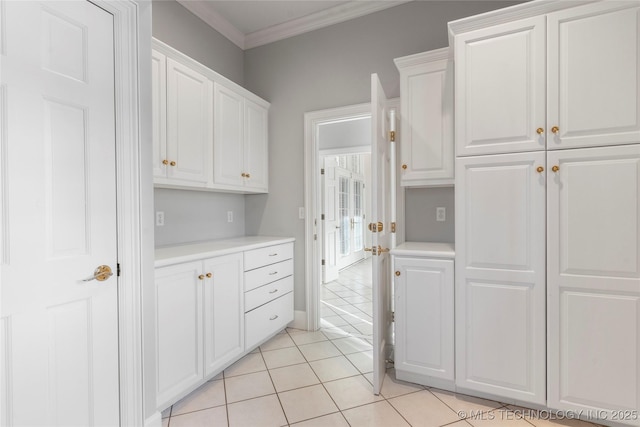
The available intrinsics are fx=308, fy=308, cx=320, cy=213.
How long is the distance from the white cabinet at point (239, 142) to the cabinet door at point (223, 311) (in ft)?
2.39

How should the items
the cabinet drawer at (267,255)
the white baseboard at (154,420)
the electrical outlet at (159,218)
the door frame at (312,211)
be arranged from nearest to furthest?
the white baseboard at (154,420) < the electrical outlet at (159,218) < the cabinet drawer at (267,255) < the door frame at (312,211)

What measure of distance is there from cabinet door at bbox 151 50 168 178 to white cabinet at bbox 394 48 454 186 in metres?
1.65

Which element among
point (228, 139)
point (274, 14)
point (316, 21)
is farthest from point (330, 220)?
point (274, 14)

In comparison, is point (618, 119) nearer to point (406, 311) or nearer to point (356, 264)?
point (406, 311)

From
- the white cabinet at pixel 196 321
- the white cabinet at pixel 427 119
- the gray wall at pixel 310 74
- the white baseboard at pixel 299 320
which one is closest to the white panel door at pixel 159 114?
the white cabinet at pixel 196 321

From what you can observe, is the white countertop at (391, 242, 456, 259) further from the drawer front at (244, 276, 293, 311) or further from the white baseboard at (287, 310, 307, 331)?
the white baseboard at (287, 310, 307, 331)

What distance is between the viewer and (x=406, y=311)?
207 cm

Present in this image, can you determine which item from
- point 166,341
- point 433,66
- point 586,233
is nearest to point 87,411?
point 166,341

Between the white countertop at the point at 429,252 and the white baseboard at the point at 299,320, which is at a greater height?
the white countertop at the point at 429,252

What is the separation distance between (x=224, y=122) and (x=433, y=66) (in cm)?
169

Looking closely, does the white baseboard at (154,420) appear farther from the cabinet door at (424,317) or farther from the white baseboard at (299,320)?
the white baseboard at (299,320)

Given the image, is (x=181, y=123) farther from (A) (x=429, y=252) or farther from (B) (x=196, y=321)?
(A) (x=429, y=252)

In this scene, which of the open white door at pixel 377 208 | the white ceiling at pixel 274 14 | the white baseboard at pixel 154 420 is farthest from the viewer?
the white ceiling at pixel 274 14

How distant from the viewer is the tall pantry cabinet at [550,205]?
1570 mm
